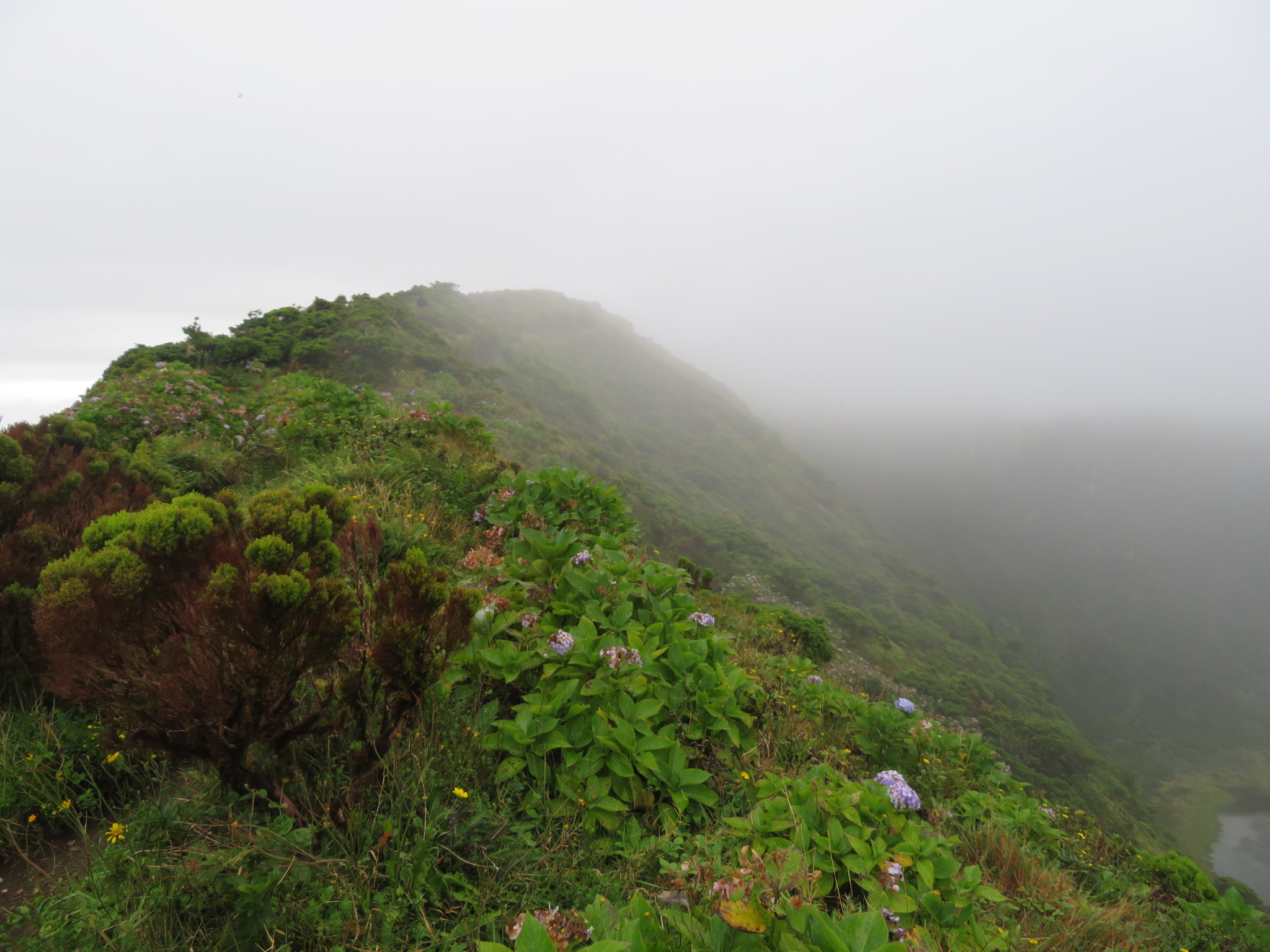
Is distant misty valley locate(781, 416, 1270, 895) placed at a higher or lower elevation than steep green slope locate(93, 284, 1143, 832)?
lower

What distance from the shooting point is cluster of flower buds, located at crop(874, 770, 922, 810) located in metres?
2.47

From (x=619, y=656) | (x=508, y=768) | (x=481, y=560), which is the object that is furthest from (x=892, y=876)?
(x=481, y=560)

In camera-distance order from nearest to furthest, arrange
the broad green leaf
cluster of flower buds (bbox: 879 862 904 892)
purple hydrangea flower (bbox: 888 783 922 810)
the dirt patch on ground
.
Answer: the dirt patch on ground < cluster of flower buds (bbox: 879 862 904 892) < the broad green leaf < purple hydrangea flower (bbox: 888 783 922 810)

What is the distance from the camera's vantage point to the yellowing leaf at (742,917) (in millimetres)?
1372

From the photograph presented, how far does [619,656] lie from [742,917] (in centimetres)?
154

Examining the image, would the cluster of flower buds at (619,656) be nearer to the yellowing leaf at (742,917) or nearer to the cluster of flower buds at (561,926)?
the cluster of flower buds at (561,926)

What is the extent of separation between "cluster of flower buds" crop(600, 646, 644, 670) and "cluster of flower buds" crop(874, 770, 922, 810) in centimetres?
142

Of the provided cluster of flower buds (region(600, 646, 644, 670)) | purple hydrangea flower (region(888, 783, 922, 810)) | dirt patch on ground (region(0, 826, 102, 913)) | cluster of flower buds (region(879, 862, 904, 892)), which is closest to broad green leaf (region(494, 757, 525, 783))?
cluster of flower buds (region(600, 646, 644, 670))

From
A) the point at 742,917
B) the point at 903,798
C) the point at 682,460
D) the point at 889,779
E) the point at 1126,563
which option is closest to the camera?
the point at 742,917

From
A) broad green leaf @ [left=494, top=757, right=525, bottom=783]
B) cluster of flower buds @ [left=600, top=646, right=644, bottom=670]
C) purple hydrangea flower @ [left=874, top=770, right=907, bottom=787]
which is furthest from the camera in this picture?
cluster of flower buds @ [left=600, top=646, right=644, bottom=670]

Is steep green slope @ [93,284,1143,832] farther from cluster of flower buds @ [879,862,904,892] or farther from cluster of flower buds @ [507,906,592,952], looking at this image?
cluster of flower buds @ [879,862,904,892]

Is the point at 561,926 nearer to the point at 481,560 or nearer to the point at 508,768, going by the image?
the point at 508,768

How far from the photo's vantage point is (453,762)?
228cm

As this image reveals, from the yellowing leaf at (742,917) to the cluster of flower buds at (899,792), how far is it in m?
1.47
